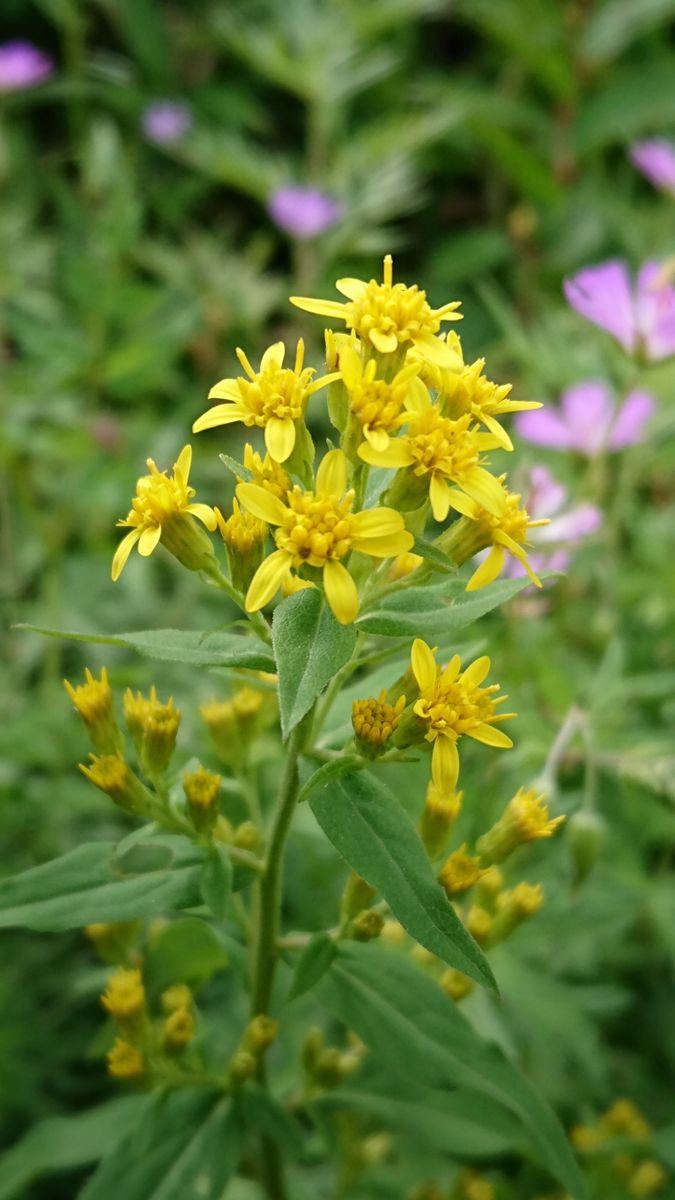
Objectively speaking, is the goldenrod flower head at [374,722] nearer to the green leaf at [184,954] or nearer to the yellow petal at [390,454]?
the yellow petal at [390,454]

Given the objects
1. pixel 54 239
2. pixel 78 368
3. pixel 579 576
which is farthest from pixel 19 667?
pixel 54 239

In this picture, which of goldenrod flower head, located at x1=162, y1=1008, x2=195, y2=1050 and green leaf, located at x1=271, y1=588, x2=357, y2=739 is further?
goldenrod flower head, located at x1=162, y1=1008, x2=195, y2=1050

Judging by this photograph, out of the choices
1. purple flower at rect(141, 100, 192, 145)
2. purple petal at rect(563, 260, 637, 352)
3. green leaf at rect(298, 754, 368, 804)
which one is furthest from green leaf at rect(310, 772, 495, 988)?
purple flower at rect(141, 100, 192, 145)

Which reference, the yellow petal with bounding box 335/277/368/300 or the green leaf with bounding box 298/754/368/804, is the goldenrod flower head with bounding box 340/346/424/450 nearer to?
the yellow petal with bounding box 335/277/368/300

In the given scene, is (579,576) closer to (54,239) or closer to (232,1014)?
(232,1014)

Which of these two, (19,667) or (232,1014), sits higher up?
(19,667)

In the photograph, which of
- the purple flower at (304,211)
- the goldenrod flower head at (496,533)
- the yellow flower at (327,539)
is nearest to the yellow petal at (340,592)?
the yellow flower at (327,539)

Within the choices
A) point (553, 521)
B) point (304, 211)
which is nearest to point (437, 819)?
point (553, 521)
